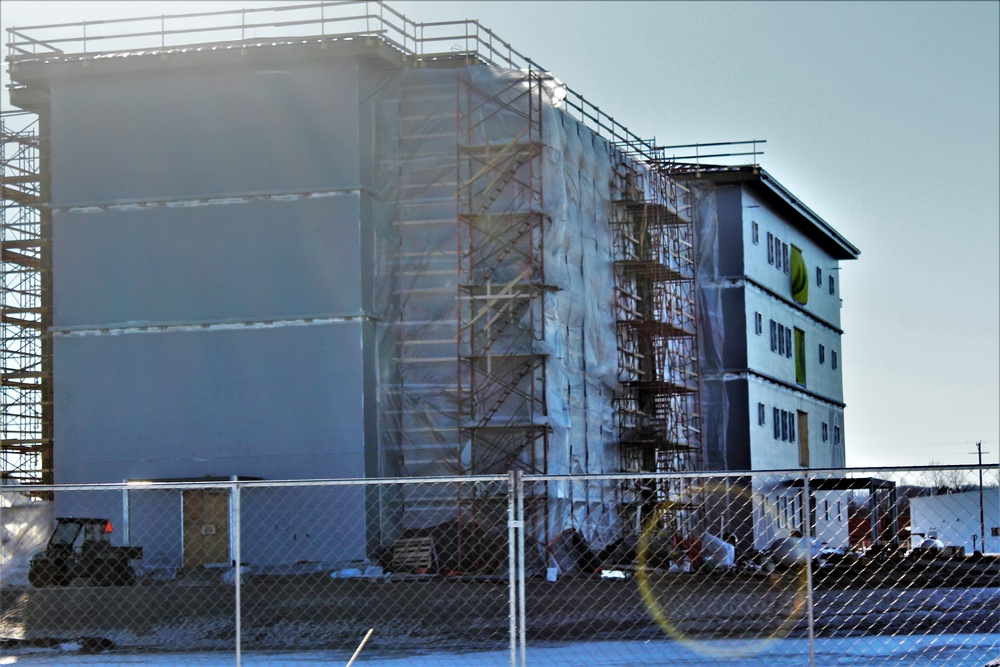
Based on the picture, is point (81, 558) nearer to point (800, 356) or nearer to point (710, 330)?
point (710, 330)

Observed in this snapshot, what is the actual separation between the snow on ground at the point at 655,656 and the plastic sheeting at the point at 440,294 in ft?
59.8

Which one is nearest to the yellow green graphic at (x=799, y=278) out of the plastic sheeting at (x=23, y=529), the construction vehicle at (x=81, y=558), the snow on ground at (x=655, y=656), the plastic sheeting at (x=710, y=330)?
the plastic sheeting at (x=710, y=330)

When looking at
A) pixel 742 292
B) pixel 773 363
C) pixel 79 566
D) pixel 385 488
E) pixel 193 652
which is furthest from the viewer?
pixel 773 363

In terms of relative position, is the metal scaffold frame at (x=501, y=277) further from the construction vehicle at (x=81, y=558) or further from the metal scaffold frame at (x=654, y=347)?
the construction vehicle at (x=81, y=558)

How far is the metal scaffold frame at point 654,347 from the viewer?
4606 centimetres

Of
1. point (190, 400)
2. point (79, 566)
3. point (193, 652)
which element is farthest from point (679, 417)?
point (193, 652)

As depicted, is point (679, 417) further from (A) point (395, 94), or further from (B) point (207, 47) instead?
(B) point (207, 47)

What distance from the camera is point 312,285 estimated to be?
39.5 m

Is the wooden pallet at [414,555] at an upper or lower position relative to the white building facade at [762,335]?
lower

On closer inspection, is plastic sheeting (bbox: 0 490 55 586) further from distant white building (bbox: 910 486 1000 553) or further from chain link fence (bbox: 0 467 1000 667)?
distant white building (bbox: 910 486 1000 553)

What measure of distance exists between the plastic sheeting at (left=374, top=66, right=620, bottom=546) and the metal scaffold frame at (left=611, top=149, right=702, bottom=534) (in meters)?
3.81

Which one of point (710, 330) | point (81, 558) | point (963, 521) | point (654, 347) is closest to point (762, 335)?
point (710, 330)

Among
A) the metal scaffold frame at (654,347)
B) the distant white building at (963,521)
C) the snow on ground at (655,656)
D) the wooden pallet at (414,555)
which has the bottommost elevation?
the distant white building at (963,521)

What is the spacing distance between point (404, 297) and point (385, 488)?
5.52 metres
